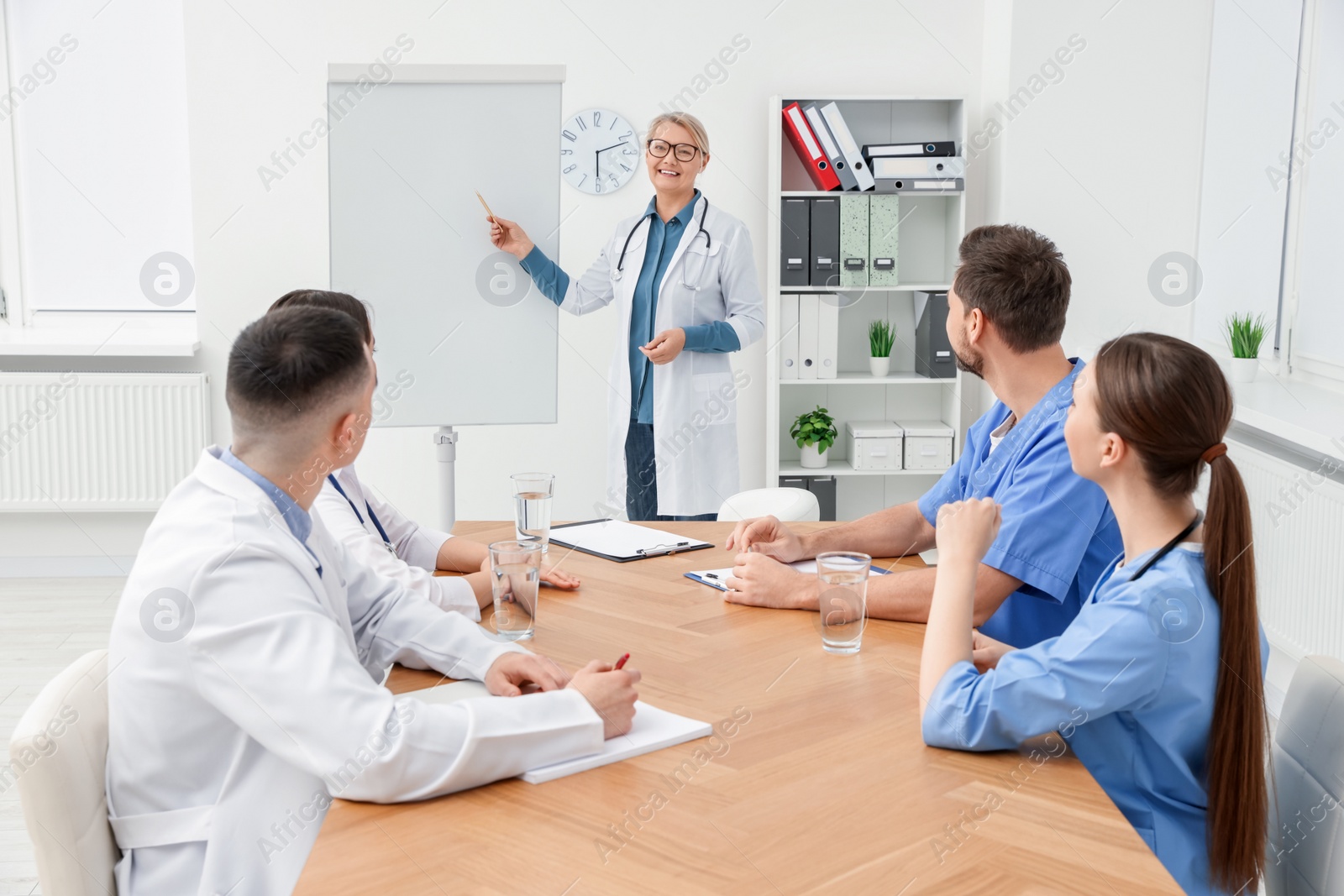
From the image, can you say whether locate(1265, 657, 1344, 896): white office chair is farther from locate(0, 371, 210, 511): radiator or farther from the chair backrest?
locate(0, 371, 210, 511): radiator

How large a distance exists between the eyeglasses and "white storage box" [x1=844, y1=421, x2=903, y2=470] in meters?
1.48

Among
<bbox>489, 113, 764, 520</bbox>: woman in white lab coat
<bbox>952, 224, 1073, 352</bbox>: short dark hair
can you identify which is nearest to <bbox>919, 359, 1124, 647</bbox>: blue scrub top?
<bbox>952, 224, 1073, 352</bbox>: short dark hair

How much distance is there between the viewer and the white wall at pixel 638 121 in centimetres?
412

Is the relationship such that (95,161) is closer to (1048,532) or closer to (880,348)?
(880,348)

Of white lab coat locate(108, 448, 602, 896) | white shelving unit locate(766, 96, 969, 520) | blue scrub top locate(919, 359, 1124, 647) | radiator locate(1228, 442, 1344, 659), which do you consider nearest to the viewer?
white lab coat locate(108, 448, 602, 896)

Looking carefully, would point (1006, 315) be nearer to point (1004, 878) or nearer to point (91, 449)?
point (1004, 878)

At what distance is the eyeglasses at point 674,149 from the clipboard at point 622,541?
1.44 meters

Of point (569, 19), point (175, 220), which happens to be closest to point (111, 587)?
point (175, 220)

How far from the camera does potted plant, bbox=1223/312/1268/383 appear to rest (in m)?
3.51

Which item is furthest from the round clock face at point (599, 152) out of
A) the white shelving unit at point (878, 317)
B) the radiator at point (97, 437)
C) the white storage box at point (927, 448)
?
the radiator at point (97, 437)

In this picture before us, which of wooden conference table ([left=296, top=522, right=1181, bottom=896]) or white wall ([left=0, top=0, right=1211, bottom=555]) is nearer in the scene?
wooden conference table ([left=296, top=522, right=1181, bottom=896])

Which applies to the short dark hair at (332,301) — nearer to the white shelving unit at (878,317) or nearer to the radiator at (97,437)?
the white shelving unit at (878,317)

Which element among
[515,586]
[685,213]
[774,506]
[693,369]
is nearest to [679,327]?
[693,369]

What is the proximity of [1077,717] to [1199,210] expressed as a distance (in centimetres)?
351
